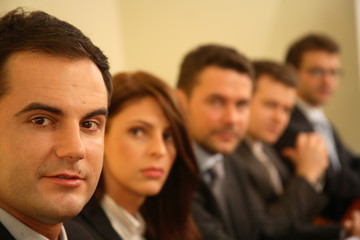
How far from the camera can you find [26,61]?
63cm

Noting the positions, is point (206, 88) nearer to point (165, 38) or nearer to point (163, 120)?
point (163, 120)

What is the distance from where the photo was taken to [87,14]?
109 cm

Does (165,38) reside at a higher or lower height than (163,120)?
higher

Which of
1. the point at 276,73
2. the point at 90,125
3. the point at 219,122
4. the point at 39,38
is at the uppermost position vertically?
the point at 39,38

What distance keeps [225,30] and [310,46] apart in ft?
A: 1.90

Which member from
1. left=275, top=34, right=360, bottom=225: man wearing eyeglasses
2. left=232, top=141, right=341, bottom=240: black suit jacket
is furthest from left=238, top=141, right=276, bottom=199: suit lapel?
left=275, top=34, right=360, bottom=225: man wearing eyeglasses

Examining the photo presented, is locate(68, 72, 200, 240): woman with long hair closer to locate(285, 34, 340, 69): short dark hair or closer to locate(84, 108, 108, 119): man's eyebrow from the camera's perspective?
locate(84, 108, 108, 119): man's eyebrow

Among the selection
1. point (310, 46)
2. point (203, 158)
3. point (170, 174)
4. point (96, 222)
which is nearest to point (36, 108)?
point (96, 222)

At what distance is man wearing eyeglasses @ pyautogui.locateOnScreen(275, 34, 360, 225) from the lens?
8.26 ft

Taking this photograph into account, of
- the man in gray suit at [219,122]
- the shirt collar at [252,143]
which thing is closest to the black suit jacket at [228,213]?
the man in gray suit at [219,122]

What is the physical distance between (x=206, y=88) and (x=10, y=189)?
1.14 m

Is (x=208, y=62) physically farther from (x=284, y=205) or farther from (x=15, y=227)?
(x=15, y=227)

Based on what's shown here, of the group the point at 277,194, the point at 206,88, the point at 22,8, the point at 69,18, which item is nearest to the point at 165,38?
the point at 206,88

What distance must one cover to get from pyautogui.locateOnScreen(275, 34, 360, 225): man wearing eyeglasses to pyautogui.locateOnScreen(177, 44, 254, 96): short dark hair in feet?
2.79
